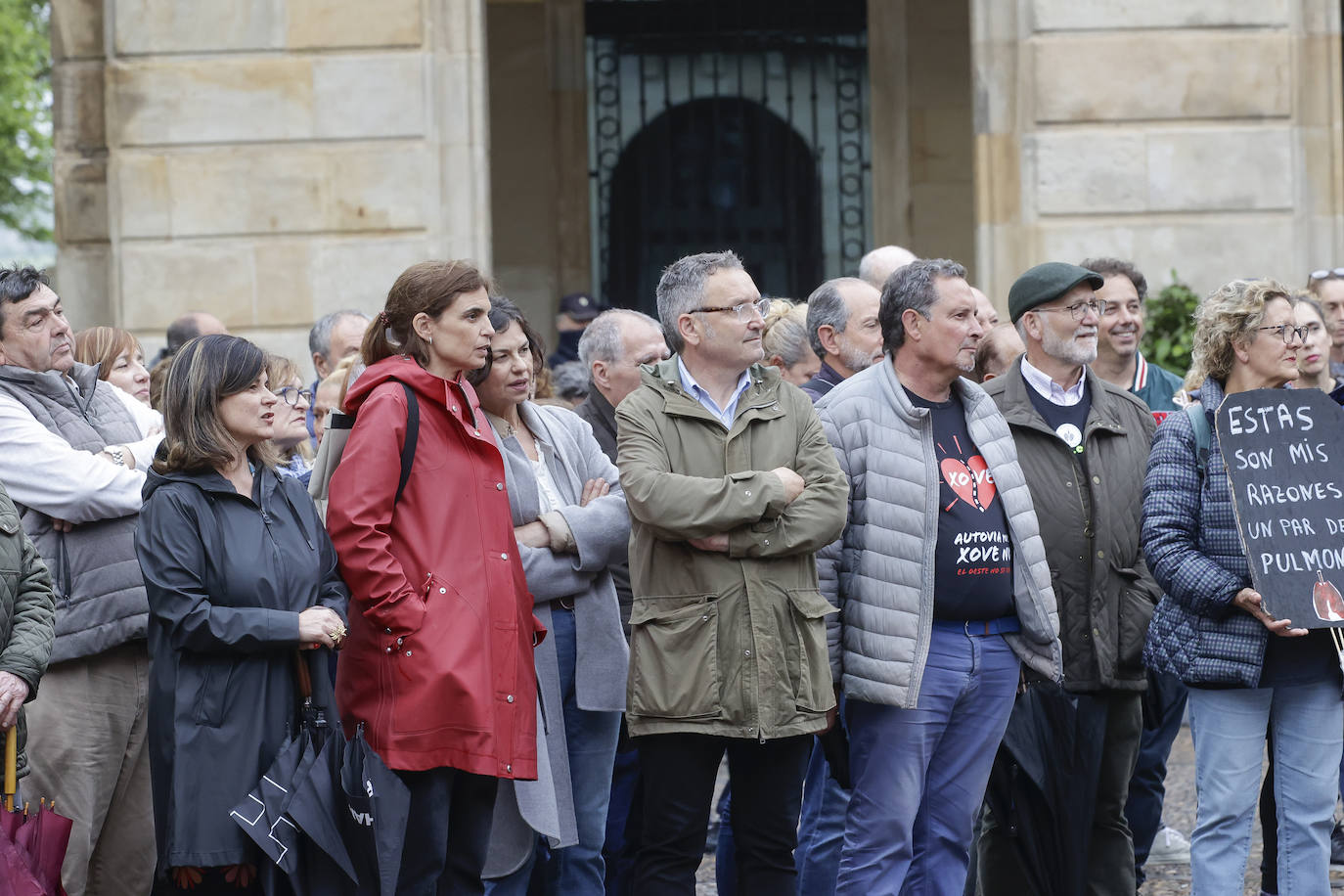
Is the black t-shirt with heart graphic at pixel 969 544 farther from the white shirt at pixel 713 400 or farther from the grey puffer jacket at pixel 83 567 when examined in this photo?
the grey puffer jacket at pixel 83 567

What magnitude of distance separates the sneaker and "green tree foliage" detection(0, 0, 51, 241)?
21181 mm

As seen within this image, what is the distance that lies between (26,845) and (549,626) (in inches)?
63.6

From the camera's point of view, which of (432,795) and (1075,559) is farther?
(1075,559)

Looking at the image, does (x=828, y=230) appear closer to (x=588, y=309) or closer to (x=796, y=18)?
(x=796, y=18)

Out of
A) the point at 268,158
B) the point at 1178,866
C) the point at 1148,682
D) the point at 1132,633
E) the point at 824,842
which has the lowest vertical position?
the point at 1178,866

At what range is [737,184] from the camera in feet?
46.0

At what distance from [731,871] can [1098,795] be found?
126cm

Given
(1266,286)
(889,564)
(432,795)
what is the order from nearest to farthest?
(432,795), (889,564), (1266,286)

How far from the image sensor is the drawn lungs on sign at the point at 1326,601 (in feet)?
17.4

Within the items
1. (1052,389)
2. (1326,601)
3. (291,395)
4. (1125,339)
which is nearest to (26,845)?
(291,395)

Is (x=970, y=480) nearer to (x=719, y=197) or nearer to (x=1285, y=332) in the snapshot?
(x=1285, y=332)

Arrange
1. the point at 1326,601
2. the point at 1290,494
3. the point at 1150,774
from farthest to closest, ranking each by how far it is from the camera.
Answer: the point at 1150,774 → the point at 1290,494 → the point at 1326,601

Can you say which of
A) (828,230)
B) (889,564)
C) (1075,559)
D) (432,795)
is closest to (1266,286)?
(1075,559)

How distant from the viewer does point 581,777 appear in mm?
5371
